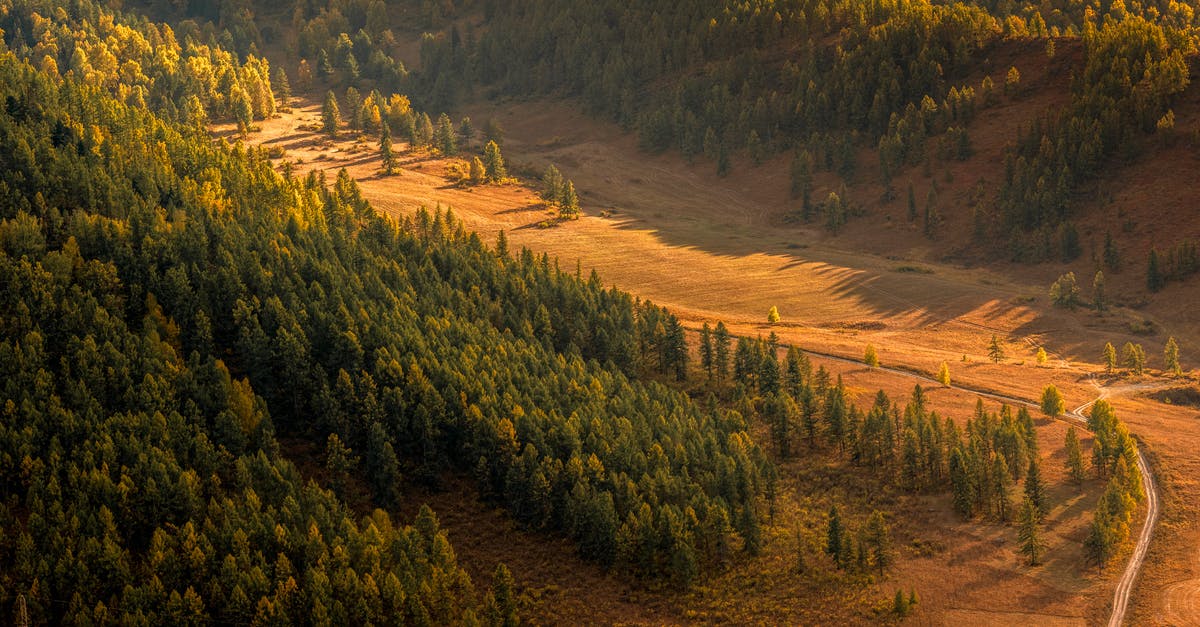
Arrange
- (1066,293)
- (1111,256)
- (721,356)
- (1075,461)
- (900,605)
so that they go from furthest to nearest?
(1111,256) < (1066,293) < (721,356) < (1075,461) < (900,605)

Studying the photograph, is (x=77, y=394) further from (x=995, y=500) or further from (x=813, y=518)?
(x=995, y=500)

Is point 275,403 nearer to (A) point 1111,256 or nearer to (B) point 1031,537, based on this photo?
(B) point 1031,537

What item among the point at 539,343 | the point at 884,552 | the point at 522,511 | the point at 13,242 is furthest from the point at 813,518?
the point at 13,242

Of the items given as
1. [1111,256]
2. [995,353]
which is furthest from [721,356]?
[1111,256]

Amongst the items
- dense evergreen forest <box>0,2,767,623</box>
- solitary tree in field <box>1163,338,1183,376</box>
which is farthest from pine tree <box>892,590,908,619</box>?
solitary tree in field <box>1163,338,1183,376</box>

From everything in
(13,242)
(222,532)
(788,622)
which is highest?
(13,242)

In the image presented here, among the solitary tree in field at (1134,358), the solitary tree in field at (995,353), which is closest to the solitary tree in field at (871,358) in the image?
the solitary tree in field at (995,353)

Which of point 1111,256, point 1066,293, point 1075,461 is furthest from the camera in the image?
point 1111,256
